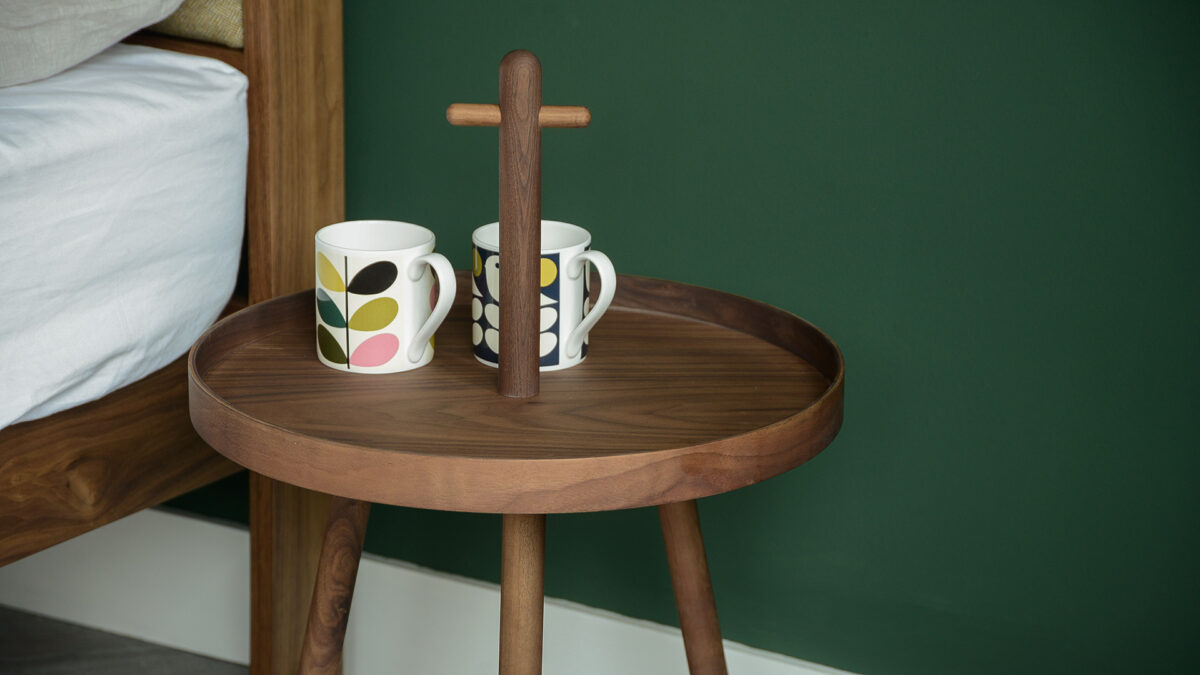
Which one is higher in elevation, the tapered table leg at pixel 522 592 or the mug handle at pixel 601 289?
the mug handle at pixel 601 289

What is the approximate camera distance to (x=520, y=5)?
1.16 m

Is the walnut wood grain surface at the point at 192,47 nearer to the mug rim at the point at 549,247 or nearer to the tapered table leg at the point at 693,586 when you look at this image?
the mug rim at the point at 549,247

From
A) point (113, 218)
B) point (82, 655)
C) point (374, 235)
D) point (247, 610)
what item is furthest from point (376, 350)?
point (82, 655)

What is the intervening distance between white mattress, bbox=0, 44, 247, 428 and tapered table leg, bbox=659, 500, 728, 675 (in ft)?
1.62

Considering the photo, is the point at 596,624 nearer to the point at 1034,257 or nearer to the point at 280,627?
the point at 280,627

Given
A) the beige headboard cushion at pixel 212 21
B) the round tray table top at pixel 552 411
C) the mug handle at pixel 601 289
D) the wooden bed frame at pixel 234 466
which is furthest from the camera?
the beige headboard cushion at pixel 212 21

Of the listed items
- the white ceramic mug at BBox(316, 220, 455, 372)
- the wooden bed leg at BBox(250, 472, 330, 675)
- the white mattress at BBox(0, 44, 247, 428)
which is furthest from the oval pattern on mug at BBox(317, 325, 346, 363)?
the wooden bed leg at BBox(250, 472, 330, 675)

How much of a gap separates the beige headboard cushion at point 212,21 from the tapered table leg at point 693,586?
2.06 ft

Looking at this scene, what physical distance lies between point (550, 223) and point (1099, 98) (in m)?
0.49

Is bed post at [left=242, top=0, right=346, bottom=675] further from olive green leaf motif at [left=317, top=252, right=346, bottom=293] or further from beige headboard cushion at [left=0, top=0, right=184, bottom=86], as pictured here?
olive green leaf motif at [left=317, top=252, right=346, bottom=293]

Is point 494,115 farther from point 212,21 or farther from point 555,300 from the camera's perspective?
point 212,21

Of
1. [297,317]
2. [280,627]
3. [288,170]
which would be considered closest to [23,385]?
[297,317]

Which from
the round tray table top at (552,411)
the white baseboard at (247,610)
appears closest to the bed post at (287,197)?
the white baseboard at (247,610)

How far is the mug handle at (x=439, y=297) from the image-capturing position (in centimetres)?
83
